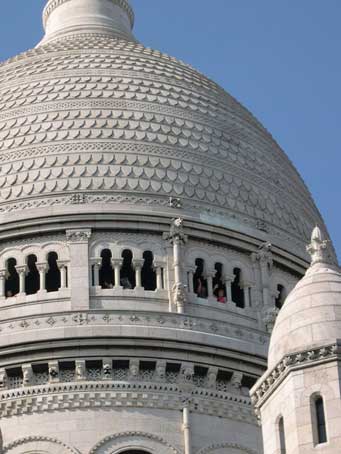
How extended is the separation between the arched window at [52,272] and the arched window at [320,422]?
18.1 m

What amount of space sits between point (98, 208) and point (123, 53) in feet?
22.6

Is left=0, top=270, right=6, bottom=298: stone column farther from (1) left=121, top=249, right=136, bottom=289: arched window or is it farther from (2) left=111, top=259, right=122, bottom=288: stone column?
(1) left=121, top=249, right=136, bottom=289: arched window

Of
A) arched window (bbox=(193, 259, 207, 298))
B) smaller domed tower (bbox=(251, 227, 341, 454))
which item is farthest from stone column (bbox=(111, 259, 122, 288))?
smaller domed tower (bbox=(251, 227, 341, 454))

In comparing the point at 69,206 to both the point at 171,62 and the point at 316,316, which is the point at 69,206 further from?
the point at 316,316

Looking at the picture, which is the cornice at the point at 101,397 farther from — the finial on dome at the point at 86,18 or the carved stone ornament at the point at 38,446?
the finial on dome at the point at 86,18

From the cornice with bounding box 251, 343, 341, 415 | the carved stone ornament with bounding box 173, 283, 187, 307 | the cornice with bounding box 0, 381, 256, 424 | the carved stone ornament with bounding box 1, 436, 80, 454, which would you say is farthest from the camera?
the carved stone ornament with bounding box 173, 283, 187, 307

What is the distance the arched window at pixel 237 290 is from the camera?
48281mm

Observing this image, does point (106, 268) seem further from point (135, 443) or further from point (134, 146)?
point (135, 443)

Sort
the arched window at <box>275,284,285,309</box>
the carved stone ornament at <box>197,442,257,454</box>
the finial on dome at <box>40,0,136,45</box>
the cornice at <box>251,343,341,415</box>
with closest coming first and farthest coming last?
the cornice at <box>251,343,341,415</box> → the carved stone ornament at <box>197,442,257,454</box> → the arched window at <box>275,284,285,309</box> → the finial on dome at <box>40,0,136,45</box>

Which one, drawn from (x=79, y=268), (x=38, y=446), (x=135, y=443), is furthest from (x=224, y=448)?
(x=79, y=268)

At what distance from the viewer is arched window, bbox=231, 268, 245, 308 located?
48281mm

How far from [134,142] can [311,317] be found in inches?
768

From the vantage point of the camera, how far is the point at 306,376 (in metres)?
30.5

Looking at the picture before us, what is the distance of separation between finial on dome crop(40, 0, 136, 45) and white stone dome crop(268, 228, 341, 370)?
999 inches
